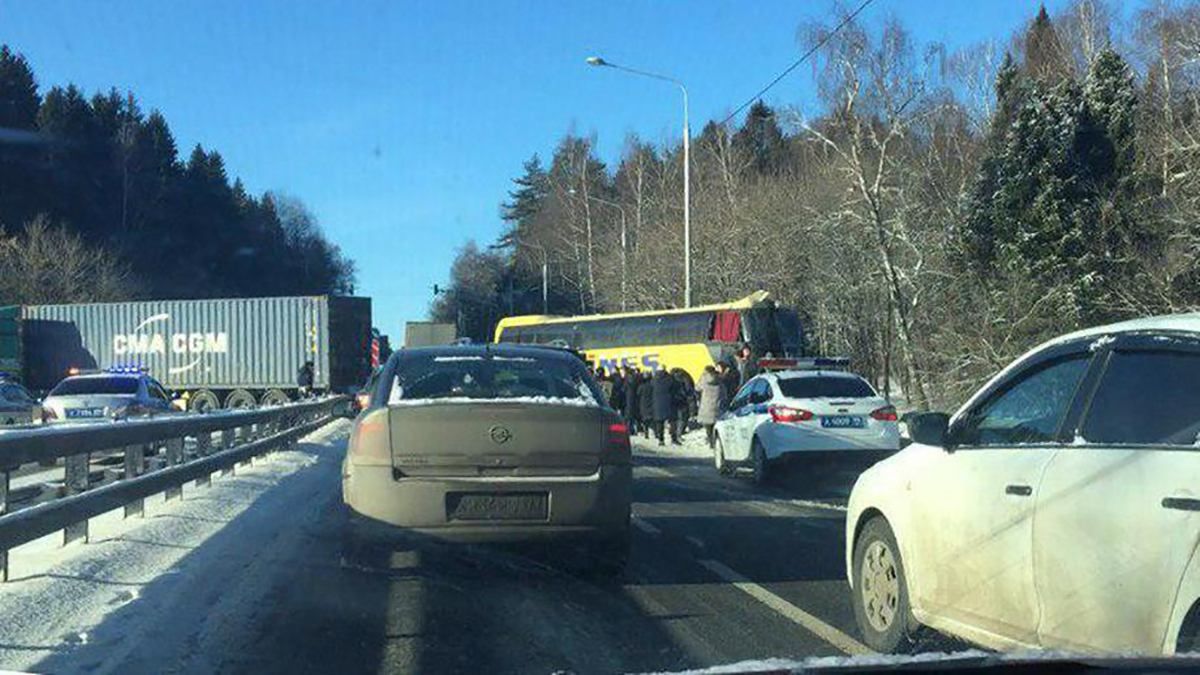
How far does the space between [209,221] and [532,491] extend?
84.5 m

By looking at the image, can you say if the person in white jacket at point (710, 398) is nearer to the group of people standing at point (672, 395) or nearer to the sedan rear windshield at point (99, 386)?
the group of people standing at point (672, 395)

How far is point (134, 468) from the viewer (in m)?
9.43

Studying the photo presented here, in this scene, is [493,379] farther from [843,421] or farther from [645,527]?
[843,421]

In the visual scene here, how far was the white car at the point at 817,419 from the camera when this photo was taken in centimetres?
1423

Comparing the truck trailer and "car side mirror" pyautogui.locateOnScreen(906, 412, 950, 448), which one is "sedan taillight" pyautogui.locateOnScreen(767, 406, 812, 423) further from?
the truck trailer

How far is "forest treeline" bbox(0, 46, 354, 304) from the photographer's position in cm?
5644

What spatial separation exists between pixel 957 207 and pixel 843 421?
25.0m

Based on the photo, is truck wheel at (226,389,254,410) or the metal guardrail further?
truck wheel at (226,389,254,410)

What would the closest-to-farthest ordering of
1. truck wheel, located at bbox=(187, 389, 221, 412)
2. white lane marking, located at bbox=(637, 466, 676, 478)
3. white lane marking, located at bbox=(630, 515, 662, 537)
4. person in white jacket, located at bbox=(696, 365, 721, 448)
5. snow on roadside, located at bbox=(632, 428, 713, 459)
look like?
white lane marking, located at bbox=(630, 515, 662, 537), white lane marking, located at bbox=(637, 466, 676, 478), person in white jacket, located at bbox=(696, 365, 721, 448), snow on roadside, located at bbox=(632, 428, 713, 459), truck wheel, located at bbox=(187, 389, 221, 412)

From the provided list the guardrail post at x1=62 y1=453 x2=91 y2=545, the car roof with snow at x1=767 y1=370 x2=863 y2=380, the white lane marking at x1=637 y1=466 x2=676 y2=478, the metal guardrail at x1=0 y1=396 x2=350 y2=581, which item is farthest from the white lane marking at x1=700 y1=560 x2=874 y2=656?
the white lane marking at x1=637 y1=466 x2=676 y2=478

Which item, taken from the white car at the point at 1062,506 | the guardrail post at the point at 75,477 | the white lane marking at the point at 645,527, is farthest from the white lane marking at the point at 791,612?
the guardrail post at the point at 75,477

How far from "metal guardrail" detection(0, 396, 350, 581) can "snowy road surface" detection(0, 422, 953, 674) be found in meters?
0.35

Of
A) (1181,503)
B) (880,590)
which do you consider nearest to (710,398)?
(880,590)

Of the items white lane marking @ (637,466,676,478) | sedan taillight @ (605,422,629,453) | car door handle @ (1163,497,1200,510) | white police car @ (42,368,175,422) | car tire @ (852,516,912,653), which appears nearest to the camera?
car door handle @ (1163,497,1200,510)
